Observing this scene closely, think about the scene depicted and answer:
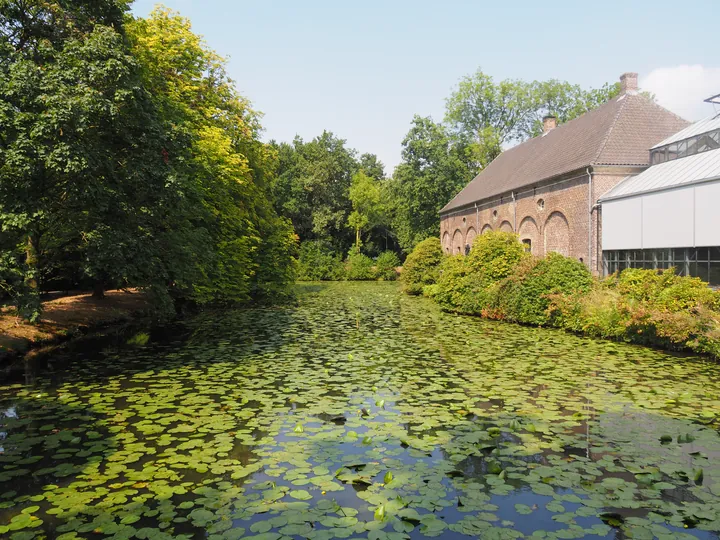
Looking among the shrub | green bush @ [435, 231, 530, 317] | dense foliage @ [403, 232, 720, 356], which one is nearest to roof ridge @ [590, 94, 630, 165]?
green bush @ [435, 231, 530, 317]

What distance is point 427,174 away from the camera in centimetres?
4259

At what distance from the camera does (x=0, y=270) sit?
10.5m

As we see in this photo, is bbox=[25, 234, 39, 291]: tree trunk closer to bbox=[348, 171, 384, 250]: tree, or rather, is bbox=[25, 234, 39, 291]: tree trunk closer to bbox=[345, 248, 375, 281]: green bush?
bbox=[345, 248, 375, 281]: green bush

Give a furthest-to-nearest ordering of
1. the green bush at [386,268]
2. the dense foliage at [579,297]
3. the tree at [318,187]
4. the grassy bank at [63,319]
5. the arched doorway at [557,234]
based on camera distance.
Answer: the tree at [318,187], the green bush at [386,268], the arched doorway at [557,234], the grassy bank at [63,319], the dense foliage at [579,297]

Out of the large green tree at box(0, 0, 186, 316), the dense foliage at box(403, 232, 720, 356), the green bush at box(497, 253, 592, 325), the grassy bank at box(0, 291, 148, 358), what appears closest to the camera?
the large green tree at box(0, 0, 186, 316)

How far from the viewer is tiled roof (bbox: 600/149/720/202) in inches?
663

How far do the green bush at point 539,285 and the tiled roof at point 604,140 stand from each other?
22.2 ft

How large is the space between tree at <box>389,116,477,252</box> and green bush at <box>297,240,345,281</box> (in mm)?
8975

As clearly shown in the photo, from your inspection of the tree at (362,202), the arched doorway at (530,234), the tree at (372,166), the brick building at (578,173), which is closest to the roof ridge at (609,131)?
the brick building at (578,173)

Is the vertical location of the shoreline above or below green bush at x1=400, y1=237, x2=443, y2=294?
below

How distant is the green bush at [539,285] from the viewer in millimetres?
16547

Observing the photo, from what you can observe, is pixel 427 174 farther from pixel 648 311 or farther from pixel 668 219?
pixel 648 311

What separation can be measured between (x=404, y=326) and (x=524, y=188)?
14.0 metres

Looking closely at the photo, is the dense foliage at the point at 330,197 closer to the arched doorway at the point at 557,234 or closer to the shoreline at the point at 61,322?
the arched doorway at the point at 557,234
